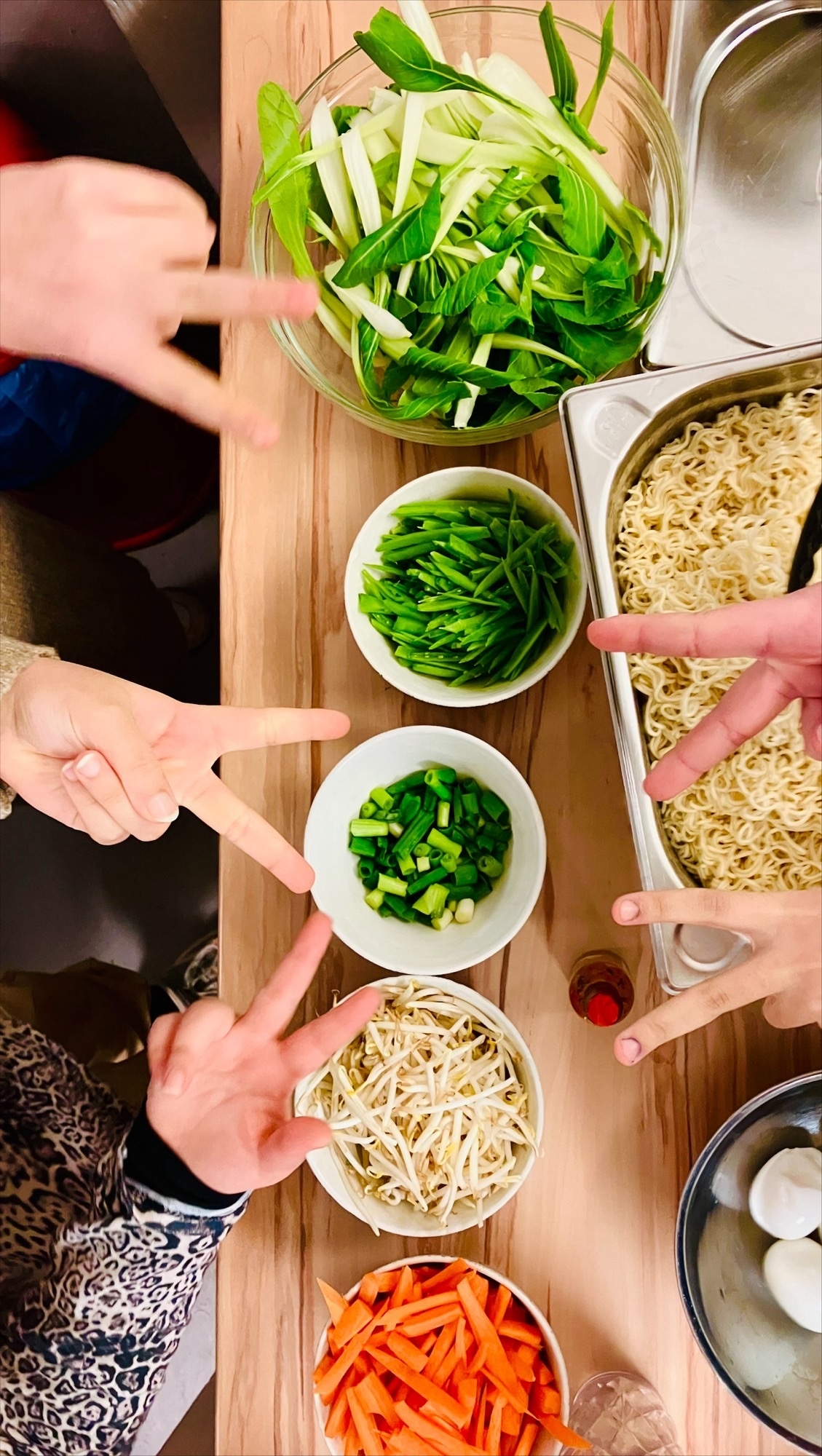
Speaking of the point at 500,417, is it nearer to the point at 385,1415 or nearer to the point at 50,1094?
the point at 385,1415

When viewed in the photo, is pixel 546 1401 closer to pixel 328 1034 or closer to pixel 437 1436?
pixel 437 1436

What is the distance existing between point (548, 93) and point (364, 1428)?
58.2 inches

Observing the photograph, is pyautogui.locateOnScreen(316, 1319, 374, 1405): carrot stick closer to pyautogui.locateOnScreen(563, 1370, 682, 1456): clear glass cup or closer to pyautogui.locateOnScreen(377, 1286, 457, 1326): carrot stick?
pyautogui.locateOnScreen(377, 1286, 457, 1326): carrot stick

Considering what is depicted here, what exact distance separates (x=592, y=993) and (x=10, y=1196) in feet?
3.08

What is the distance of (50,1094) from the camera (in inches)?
56.1

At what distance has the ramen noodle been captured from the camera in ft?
3.08

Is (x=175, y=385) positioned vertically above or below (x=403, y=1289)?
above

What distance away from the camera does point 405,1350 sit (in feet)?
3.27

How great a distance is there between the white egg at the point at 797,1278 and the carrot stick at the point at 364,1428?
0.45 meters

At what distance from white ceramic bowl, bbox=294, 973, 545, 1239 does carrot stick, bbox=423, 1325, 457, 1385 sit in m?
0.09

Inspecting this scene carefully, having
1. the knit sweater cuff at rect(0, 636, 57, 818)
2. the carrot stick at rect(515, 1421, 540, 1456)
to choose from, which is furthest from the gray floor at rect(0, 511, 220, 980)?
the carrot stick at rect(515, 1421, 540, 1456)

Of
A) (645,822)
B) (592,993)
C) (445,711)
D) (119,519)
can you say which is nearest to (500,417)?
(445,711)

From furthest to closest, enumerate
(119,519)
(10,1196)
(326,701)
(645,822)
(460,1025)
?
(119,519)
(10,1196)
(326,701)
(460,1025)
(645,822)

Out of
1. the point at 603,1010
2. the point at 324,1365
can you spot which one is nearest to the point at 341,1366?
the point at 324,1365
